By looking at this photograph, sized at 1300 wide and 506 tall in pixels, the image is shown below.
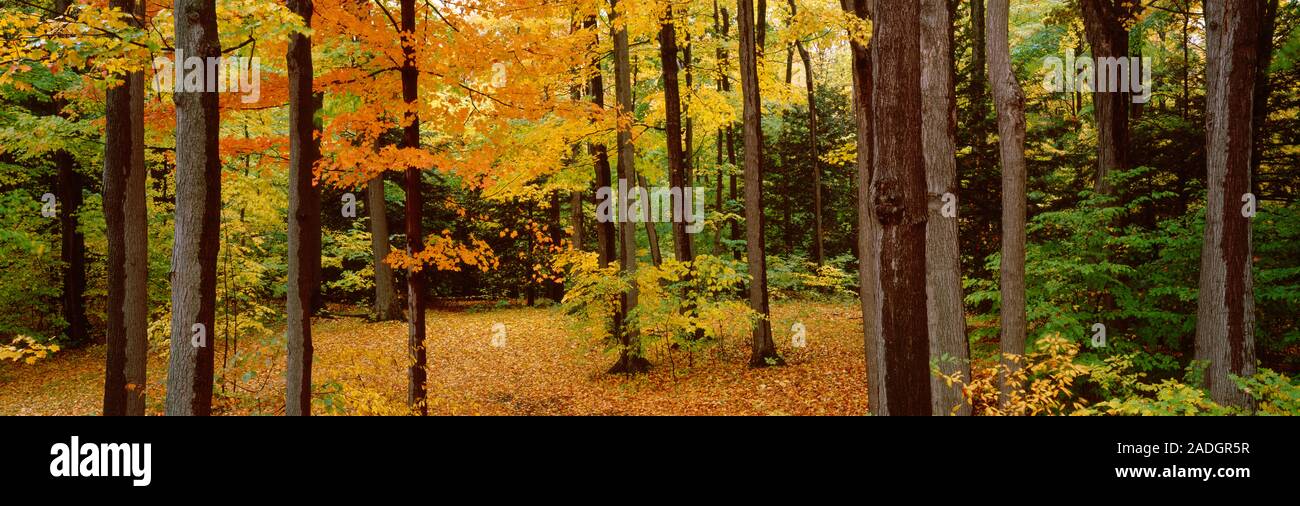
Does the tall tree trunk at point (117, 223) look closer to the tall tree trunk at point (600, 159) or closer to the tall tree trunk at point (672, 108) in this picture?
the tall tree trunk at point (600, 159)

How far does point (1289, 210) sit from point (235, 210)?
19491 millimetres

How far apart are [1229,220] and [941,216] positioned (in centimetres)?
447

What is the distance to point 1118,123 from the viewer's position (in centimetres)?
1205

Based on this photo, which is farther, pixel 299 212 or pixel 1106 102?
pixel 1106 102

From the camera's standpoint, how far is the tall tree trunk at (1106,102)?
12008mm

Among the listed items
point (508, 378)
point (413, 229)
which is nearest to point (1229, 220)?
point (413, 229)

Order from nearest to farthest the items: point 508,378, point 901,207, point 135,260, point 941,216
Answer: point 901,207
point 941,216
point 135,260
point 508,378

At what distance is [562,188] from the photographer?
1527 centimetres

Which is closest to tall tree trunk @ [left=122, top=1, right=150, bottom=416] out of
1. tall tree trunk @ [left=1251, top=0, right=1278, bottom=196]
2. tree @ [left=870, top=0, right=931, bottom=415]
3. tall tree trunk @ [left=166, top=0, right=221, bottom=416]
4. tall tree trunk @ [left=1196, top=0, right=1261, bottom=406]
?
tall tree trunk @ [left=166, top=0, right=221, bottom=416]

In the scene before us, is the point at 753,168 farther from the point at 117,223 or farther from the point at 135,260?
the point at 117,223

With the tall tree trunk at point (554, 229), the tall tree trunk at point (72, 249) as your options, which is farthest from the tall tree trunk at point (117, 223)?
the tall tree trunk at point (554, 229)

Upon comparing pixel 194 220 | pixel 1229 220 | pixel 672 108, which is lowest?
pixel 1229 220

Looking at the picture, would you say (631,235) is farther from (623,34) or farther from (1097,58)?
(1097,58)
